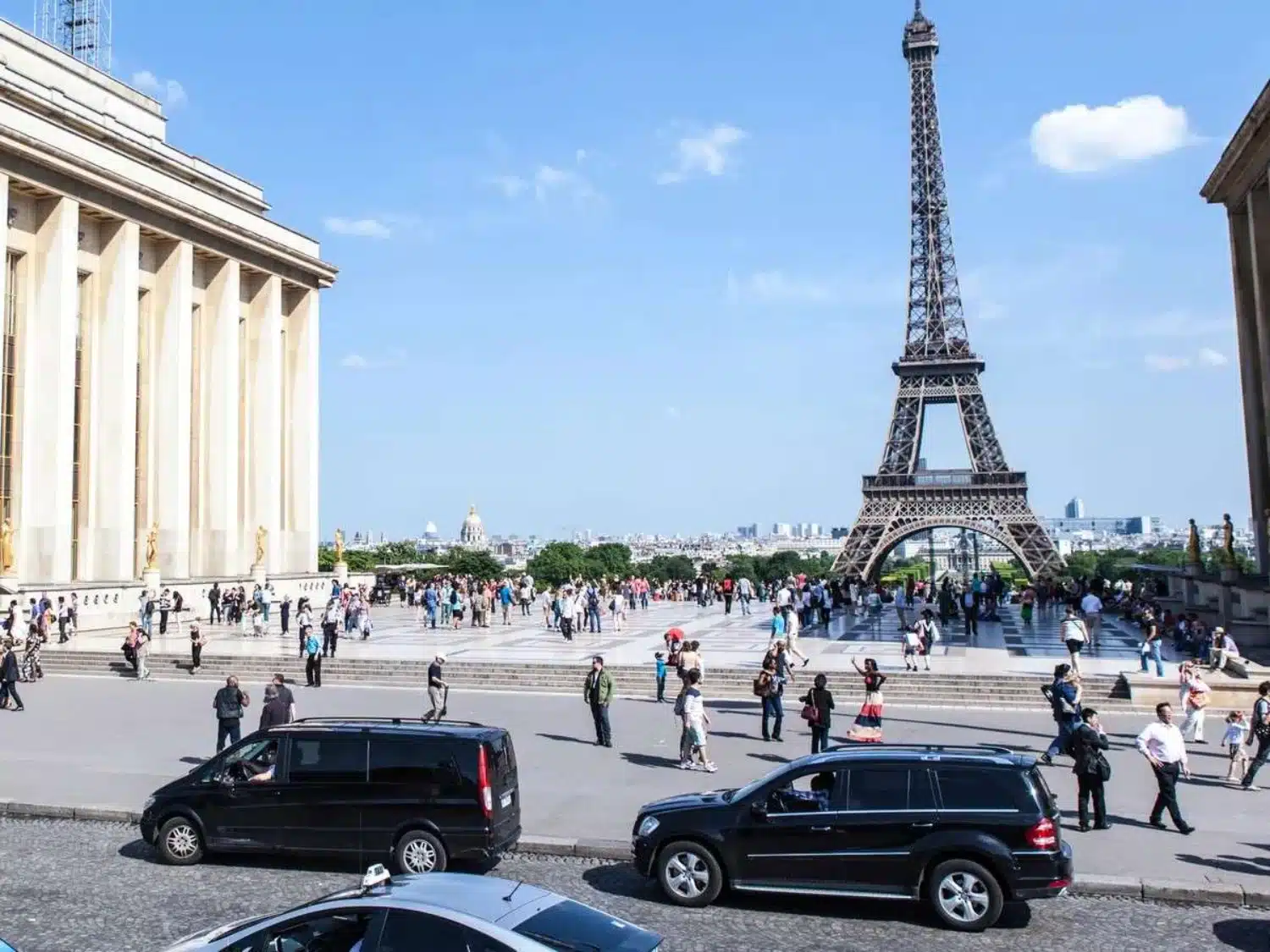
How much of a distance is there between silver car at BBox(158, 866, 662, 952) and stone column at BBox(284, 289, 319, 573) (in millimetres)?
53813

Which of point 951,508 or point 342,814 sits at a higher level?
point 951,508

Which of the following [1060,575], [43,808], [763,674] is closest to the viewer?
[43,808]

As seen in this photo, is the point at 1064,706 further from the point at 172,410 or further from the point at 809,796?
the point at 172,410

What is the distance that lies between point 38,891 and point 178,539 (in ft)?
132

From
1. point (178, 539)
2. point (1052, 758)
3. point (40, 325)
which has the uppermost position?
point (40, 325)

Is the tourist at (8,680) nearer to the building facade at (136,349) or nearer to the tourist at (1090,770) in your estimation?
the building facade at (136,349)

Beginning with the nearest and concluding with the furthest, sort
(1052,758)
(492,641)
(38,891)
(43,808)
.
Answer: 1. (38,891)
2. (43,808)
3. (1052,758)
4. (492,641)

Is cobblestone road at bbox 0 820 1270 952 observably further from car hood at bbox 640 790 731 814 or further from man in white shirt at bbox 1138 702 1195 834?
man in white shirt at bbox 1138 702 1195 834

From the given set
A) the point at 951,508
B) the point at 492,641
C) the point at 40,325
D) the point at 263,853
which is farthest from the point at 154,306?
the point at 951,508

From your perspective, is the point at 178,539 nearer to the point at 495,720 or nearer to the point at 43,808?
the point at 495,720

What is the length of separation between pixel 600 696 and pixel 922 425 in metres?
73.1

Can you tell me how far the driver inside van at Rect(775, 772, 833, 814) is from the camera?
1045 cm

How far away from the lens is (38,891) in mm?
10930

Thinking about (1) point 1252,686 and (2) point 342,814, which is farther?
(1) point 1252,686
